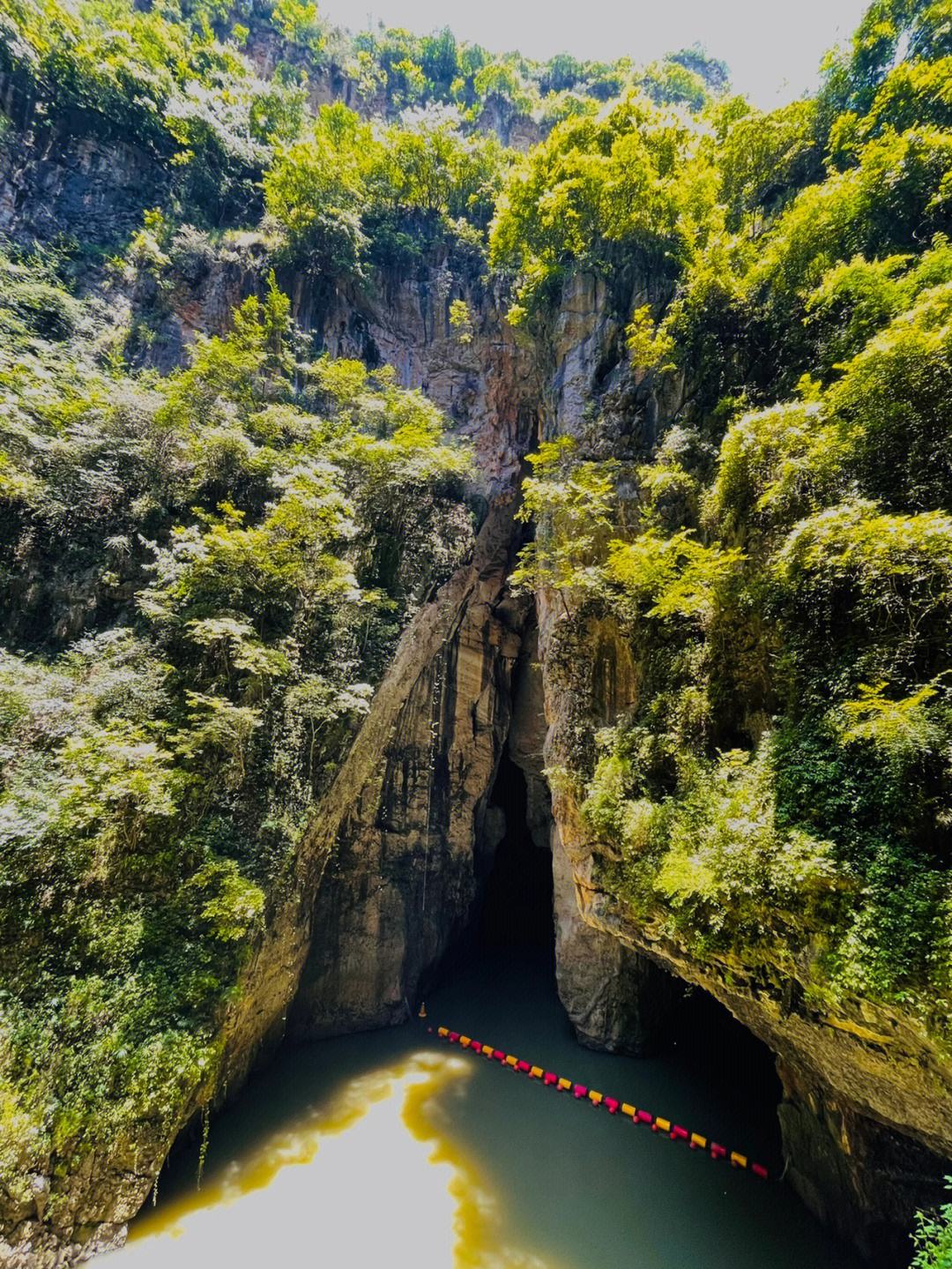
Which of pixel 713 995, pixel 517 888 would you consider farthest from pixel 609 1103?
pixel 517 888

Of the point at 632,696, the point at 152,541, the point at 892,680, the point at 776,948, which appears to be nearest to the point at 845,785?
the point at 892,680

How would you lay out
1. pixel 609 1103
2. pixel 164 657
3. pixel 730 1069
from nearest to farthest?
1. pixel 164 657
2. pixel 609 1103
3. pixel 730 1069

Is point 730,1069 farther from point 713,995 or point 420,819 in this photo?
point 420,819

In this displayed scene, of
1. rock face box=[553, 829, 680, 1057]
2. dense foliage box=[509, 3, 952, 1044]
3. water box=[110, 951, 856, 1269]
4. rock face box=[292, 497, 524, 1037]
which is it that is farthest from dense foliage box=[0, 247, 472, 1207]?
rock face box=[553, 829, 680, 1057]

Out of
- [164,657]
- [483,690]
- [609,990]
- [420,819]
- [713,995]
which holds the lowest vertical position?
[609,990]

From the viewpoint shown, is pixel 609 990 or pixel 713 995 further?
pixel 609 990

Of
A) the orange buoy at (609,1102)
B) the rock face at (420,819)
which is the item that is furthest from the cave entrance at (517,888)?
the orange buoy at (609,1102)

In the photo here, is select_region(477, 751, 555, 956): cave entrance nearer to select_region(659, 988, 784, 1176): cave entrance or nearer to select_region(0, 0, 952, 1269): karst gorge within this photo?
select_region(0, 0, 952, 1269): karst gorge

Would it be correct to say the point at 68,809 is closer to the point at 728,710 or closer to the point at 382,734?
the point at 382,734

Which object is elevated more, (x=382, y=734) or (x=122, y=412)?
(x=122, y=412)
